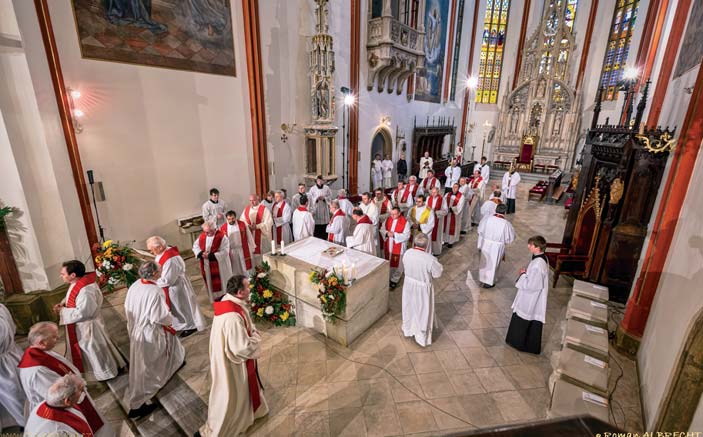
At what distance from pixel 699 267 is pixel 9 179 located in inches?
363

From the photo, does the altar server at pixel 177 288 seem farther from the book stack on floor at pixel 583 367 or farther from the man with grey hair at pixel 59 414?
the book stack on floor at pixel 583 367

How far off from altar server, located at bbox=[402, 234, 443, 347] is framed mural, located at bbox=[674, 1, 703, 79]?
5.14m

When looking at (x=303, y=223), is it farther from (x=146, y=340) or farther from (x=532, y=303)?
(x=532, y=303)

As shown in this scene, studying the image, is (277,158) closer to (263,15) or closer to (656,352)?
(263,15)

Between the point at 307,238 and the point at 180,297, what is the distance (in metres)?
2.54

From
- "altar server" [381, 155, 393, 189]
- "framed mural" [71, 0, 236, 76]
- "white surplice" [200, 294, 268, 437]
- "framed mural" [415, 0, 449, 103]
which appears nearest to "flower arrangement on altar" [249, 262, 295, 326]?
"white surplice" [200, 294, 268, 437]

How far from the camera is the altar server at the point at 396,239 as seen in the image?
6.90m

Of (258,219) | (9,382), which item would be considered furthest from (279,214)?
(9,382)

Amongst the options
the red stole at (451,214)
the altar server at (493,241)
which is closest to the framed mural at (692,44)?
the altar server at (493,241)

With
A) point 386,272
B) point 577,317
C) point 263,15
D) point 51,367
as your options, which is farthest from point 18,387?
point 263,15

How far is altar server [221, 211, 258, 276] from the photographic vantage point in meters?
6.49


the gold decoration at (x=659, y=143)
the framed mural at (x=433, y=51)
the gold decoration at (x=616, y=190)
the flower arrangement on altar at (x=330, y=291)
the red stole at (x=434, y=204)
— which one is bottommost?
the flower arrangement on altar at (x=330, y=291)

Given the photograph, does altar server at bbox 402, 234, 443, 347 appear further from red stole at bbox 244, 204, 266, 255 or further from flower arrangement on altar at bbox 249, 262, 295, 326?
red stole at bbox 244, 204, 266, 255

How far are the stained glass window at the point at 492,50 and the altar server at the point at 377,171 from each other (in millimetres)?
13665
